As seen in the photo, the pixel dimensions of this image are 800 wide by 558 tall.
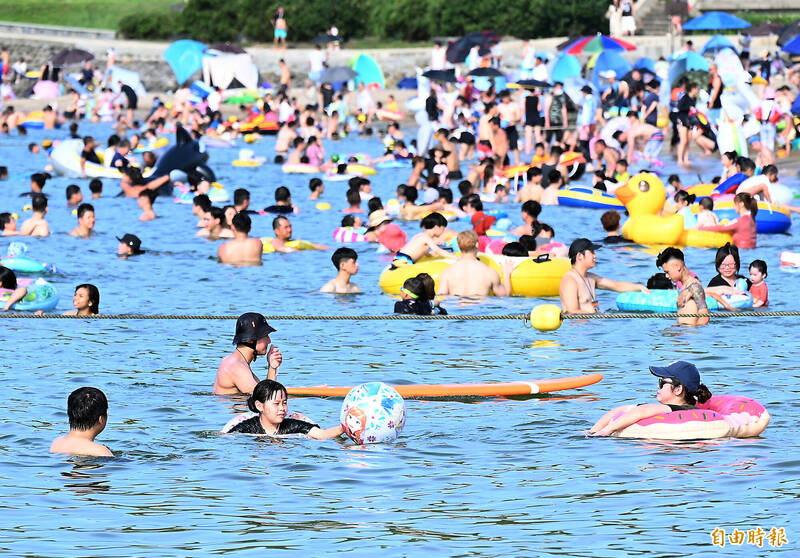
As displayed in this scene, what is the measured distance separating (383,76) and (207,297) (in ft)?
99.1

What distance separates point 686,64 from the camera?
118 ft

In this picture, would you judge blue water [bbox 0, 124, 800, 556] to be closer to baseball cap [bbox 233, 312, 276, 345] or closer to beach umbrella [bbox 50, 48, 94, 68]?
baseball cap [bbox 233, 312, 276, 345]

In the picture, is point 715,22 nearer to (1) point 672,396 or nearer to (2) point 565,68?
(2) point 565,68

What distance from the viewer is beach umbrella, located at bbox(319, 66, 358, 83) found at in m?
43.2

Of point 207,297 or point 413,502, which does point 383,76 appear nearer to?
point 207,297

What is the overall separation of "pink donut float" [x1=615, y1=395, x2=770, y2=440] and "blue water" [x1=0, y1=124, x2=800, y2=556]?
0.09 metres

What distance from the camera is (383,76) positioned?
4691 centimetres

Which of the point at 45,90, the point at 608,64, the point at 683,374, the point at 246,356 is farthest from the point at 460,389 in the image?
the point at 45,90

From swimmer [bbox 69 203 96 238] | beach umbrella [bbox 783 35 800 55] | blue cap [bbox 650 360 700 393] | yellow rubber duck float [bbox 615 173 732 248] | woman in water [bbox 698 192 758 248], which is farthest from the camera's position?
beach umbrella [bbox 783 35 800 55]

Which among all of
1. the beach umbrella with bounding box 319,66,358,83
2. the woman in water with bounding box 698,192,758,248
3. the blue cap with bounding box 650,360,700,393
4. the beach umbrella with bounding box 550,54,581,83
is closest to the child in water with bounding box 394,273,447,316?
the blue cap with bounding box 650,360,700,393

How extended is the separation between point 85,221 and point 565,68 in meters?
18.5

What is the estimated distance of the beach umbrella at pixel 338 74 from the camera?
142 ft

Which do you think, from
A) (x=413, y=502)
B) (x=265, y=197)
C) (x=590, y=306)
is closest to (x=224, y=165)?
(x=265, y=197)

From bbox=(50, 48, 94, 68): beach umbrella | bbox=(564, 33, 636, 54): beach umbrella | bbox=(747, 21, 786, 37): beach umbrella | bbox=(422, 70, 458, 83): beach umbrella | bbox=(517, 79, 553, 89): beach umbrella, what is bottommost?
bbox=(517, 79, 553, 89): beach umbrella
